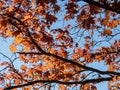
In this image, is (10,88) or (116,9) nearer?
(116,9)

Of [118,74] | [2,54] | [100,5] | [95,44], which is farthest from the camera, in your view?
[95,44]

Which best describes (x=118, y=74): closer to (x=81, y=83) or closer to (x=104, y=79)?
(x=104, y=79)

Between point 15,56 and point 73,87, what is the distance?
7.89 ft

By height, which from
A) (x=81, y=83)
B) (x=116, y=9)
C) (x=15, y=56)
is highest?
(x=15, y=56)

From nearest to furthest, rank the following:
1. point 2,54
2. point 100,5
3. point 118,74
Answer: point 100,5 < point 118,74 < point 2,54

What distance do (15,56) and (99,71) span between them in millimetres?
3107

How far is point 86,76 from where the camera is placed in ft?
35.6

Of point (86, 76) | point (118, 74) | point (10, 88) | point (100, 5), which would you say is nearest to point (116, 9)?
point (100, 5)

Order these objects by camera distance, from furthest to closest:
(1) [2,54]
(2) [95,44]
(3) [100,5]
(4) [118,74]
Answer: (2) [95,44], (1) [2,54], (4) [118,74], (3) [100,5]

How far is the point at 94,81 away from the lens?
9883mm

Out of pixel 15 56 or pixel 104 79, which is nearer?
pixel 104 79

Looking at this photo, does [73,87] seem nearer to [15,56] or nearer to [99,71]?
[99,71]

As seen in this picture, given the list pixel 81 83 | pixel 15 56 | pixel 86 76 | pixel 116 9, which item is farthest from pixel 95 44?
pixel 116 9

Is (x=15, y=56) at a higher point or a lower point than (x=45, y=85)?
higher
